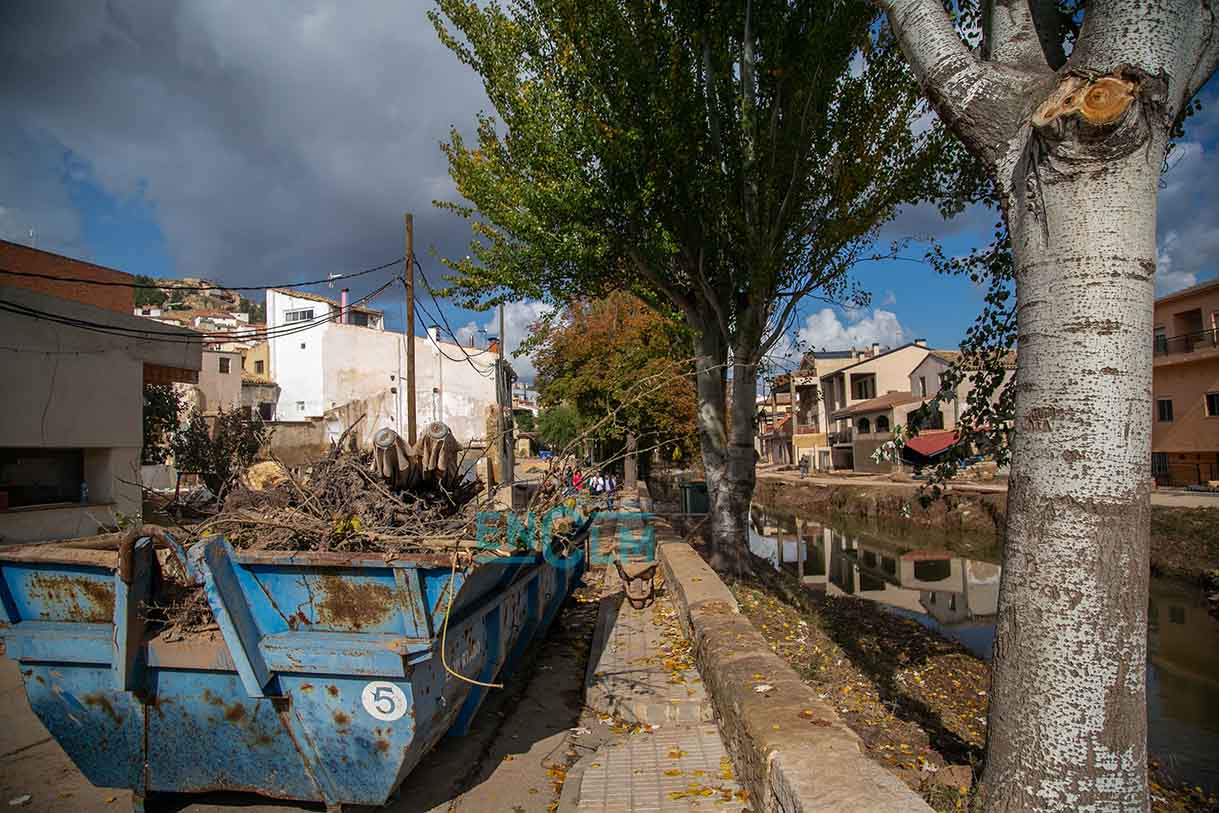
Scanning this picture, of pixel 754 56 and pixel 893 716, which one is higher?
pixel 754 56

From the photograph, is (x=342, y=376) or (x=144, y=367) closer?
(x=144, y=367)

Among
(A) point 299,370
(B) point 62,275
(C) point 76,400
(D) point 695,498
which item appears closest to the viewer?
(C) point 76,400

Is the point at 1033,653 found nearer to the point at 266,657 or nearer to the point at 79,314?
the point at 266,657

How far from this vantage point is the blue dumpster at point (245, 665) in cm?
382

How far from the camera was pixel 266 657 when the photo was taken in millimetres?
3881

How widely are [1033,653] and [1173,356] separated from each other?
3110 cm

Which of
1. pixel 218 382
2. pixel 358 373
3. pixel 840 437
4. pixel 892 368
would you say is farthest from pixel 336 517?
pixel 840 437

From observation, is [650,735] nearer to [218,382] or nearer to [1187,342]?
[1187,342]

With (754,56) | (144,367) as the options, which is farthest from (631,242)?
(144,367)

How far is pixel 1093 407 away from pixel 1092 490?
1.01 feet

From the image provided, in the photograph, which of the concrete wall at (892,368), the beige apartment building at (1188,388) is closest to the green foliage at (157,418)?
the beige apartment building at (1188,388)

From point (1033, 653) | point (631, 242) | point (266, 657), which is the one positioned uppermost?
point (631, 242)

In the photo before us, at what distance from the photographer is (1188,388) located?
26875 mm

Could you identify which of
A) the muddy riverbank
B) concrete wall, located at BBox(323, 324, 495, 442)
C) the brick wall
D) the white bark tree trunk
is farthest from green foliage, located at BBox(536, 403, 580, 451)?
the white bark tree trunk
